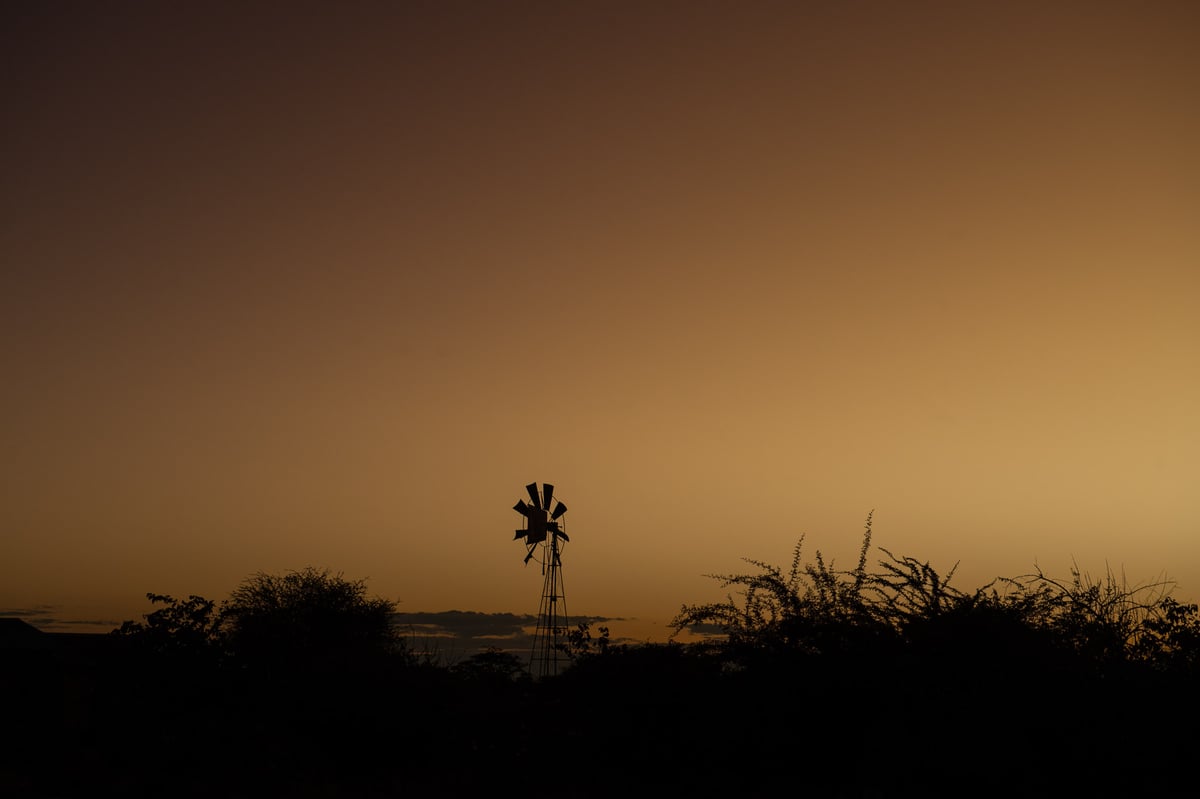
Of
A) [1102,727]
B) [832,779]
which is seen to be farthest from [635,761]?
[1102,727]

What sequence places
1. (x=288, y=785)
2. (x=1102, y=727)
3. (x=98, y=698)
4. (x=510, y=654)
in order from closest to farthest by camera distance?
1. (x=1102, y=727)
2. (x=288, y=785)
3. (x=98, y=698)
4. (x=510, y=654)

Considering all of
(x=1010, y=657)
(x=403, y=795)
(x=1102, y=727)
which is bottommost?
(x=403, y=795)

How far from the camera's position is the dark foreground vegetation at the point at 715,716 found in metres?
11.0

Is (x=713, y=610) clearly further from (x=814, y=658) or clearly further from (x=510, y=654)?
(x=510, y=654)

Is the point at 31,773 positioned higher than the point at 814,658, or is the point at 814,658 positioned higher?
the point at 814,658

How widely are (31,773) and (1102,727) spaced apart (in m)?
14.3

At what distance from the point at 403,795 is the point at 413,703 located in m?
2.41

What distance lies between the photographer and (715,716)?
12367 millimetres

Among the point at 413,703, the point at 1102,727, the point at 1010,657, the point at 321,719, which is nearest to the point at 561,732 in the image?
the point at 413,703

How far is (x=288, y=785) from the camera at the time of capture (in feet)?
38.7

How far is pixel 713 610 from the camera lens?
14.2 m

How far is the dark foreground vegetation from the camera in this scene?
36.0ft

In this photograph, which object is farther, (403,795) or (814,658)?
(814,658)

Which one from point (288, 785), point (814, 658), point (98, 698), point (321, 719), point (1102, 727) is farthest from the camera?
point (98, 698)
